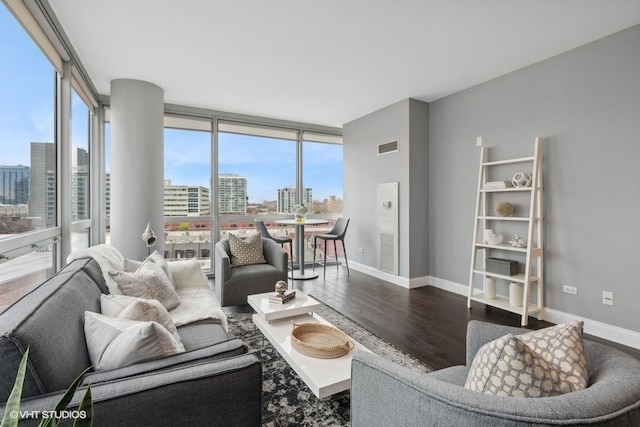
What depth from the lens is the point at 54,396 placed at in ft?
3.00

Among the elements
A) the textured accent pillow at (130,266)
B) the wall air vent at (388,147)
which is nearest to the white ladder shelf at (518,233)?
the wall air vent at (388,147)

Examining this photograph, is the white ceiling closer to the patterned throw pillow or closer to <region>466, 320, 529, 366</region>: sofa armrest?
<region>466, 320, 529, 366</region>: sofa armrest

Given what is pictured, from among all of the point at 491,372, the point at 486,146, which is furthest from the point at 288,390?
the point at 486,146

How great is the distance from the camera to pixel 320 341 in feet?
6.24

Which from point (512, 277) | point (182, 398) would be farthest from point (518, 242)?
point (182, 398)

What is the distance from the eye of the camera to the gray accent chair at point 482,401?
2.33 ft

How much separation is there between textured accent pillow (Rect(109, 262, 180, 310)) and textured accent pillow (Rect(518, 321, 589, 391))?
2.05 metres

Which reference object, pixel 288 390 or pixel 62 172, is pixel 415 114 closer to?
pixel 288 390

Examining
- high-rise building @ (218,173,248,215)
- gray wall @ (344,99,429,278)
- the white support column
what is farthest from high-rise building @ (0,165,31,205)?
gray wall @ (344,99,429,278)

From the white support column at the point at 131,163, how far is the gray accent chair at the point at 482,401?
3458mm

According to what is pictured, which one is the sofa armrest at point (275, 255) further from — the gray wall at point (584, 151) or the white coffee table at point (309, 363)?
the gray wall at point (584, 151)

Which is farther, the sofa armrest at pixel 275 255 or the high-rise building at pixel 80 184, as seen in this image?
the sofa armrest at pixel 275 255

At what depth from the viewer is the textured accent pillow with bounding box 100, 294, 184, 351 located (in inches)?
57.1

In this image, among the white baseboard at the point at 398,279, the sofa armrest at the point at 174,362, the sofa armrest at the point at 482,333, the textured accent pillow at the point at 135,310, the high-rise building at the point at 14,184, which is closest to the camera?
the sofa armrest at the point at 174,362
